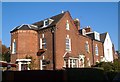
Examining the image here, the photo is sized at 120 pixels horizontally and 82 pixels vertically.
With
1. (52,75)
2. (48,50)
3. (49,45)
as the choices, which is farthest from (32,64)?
(52,75)

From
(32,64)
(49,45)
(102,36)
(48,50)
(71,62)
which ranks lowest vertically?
(32,64)

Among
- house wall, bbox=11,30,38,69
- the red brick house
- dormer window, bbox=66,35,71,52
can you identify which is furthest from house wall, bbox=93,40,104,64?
house wall, bbox=11,30,38,69

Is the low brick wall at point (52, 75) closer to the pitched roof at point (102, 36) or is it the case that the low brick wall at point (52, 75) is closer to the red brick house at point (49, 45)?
Result: the red brick house at point (49, 45)

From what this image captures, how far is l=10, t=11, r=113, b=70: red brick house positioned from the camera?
3209 centimetres

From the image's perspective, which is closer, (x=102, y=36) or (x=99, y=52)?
(x=99, y=52)

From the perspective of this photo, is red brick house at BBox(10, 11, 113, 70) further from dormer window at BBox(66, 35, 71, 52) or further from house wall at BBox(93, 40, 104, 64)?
house wall at BBox(93, 40, 104, 64)

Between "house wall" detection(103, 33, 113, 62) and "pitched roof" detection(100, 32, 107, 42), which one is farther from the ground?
"pitched roof" detection(100, 32, 107, 42)

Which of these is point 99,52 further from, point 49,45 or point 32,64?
point 32,64

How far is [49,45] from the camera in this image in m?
32.5

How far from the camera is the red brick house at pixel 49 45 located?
105 feet

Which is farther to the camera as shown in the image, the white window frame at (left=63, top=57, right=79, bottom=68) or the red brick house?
the white window frame at (left=63, top=57, right=79, bottom=68)

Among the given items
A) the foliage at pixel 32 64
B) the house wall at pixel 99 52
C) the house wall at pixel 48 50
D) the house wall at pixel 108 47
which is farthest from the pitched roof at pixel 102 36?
the foliage at pixel 32 64

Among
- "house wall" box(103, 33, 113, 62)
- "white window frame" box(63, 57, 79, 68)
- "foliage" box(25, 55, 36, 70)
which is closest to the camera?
"foliage" box(25, 55, 36, 70)

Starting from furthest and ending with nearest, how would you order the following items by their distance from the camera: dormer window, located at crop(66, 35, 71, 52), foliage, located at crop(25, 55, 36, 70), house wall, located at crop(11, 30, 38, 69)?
dormer window, located at crop(66, 35, 71, 52)
house wall, located at crop(11, 30, 38, 69)
foliage, located at crop(25, 55, 36, 70)
